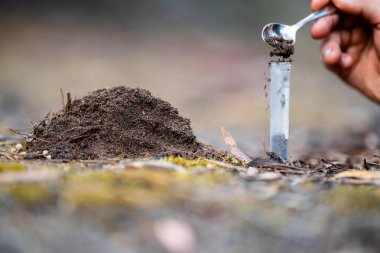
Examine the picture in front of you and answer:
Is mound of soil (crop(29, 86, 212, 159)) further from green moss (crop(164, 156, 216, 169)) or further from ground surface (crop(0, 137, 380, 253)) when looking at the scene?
ground surface (crop(0, 137, 380, 253))

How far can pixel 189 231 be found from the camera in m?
1.18

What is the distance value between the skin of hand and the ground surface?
44.2 inches

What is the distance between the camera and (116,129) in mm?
2221

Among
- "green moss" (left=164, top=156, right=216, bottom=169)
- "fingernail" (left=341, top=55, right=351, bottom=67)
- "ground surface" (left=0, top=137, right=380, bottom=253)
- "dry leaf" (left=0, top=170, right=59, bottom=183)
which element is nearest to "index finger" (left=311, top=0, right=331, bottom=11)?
"fingernail" (left=341, top=55, right=351, bottom=67)

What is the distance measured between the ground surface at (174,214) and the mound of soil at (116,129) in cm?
61

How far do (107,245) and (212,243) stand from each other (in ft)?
0.75

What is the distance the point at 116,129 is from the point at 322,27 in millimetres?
1048

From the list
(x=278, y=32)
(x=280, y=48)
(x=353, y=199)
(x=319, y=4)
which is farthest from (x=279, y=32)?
(x=353, y=199)

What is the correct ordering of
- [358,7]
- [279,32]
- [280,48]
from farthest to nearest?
1. [358,7]
2. [279,32]
3. [280,48]

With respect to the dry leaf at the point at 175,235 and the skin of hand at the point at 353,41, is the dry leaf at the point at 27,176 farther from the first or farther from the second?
the skin of hand at the point at 353,41

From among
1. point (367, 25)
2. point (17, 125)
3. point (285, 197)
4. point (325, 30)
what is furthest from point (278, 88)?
point (17, 125)

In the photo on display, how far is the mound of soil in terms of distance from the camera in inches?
83.8

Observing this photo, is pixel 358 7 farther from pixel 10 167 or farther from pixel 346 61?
pixel 10 167

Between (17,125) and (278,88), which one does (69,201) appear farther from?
(17,125)
